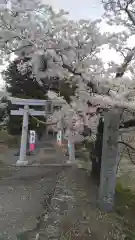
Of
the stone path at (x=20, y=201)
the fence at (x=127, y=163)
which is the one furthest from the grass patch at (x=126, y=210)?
the stone path at (x=20, y=201)

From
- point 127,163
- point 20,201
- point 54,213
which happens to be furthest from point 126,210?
point 127,163

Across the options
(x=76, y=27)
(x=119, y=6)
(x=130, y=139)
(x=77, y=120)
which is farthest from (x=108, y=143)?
(x=130, y=139)

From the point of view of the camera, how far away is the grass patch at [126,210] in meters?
3.06

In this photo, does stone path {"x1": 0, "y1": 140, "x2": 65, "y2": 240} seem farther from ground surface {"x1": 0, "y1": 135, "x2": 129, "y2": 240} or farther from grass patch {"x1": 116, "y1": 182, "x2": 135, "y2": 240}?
grass patch {"x1": 116, "y1": 182, "x2": 135, "y2": 240}

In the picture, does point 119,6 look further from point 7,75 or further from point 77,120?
point 7,75

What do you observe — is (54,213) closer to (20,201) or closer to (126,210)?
(20,201)

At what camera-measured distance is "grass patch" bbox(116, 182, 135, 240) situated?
10.0 feet

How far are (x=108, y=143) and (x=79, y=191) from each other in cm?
133

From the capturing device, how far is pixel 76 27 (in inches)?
137

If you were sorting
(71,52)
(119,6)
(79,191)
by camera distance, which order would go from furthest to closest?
(79,191)
(119,6)
(71,52)

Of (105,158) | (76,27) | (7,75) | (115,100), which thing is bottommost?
(105,158)

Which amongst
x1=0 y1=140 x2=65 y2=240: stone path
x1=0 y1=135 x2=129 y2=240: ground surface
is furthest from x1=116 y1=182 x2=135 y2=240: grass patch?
x1=0 y1=140 x2=65 y2=240: stone path

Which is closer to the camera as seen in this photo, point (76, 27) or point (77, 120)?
point (76, 27)

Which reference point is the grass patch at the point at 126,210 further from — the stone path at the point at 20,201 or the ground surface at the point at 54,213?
the stone path at the point at 20,201
